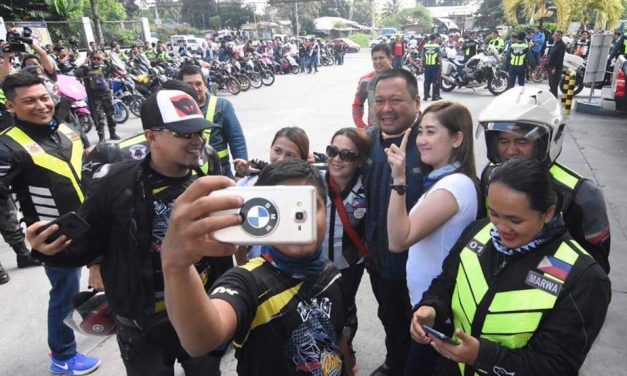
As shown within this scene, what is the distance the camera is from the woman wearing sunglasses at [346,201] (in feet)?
7.34

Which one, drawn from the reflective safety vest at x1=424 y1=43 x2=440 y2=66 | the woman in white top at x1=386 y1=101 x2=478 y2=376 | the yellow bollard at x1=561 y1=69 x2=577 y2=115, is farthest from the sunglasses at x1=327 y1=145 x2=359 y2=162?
the reflective safety vest at x1=424 y1=43 x2=440 y2=66

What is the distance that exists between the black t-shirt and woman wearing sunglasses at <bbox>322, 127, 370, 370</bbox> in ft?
2.89

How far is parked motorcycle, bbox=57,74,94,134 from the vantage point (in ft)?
25.1

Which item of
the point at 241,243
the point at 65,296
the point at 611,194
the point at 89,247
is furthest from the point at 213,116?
the point at 611,194

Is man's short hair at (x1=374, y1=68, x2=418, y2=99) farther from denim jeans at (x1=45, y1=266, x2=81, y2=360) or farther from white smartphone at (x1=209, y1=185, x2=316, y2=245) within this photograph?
denim jeans at (x1=45, y1=266, x2=81, y2=360)

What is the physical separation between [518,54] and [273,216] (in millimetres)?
11784

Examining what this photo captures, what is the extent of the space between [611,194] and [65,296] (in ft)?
18.6

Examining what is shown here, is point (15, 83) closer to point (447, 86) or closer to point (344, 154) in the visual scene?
point (344, 154)

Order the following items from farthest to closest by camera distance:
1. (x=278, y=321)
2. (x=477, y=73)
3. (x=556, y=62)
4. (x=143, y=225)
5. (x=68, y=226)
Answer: (x=477, y=73) → (x=556, y=62) → (x=143, y=225) → (x=68, y=226) → (x=278, y=321)

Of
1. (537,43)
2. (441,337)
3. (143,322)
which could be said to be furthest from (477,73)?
(143,322)

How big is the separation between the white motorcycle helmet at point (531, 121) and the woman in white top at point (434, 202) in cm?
11

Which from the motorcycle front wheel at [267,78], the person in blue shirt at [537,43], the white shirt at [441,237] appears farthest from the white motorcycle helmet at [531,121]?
the person in blue shirt at [537,43]

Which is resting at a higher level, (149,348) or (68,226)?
(68,226)

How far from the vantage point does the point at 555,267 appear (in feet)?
4.34
